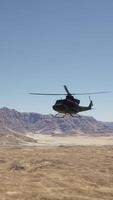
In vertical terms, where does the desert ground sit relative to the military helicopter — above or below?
below

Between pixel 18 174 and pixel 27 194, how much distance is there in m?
21.0

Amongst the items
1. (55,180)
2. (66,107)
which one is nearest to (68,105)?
(66,107)

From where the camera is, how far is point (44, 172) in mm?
84750

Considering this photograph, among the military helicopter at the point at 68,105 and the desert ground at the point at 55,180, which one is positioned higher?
the military helicopter at the point at 68,105

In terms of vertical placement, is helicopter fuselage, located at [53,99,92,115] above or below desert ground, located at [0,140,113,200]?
above

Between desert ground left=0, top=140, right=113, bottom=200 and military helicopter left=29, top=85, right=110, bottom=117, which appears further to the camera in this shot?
desert ground left=0, top=140, right=113, bottom=200

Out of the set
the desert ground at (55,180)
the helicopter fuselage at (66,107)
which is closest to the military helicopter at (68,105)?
the helicopter fuselage at (66,107)

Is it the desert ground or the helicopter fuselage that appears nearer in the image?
the helicopter fuselage

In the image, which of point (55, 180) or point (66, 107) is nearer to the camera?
point (66, 107)

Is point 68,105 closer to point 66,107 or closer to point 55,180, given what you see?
point 66,107

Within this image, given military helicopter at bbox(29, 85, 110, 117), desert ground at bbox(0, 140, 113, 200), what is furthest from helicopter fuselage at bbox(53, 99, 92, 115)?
desert ground at bbox(0, 140, 113, 200)

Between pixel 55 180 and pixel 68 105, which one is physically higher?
pixel 68 105

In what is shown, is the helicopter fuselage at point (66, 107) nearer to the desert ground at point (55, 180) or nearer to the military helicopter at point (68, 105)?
the military helicopter at point (68, 105)

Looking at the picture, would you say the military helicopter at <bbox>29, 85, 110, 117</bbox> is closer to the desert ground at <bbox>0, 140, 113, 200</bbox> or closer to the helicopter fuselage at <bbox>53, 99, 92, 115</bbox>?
the helicopter fuselage at <bbox>53, 99, 92, 115</bbox>
